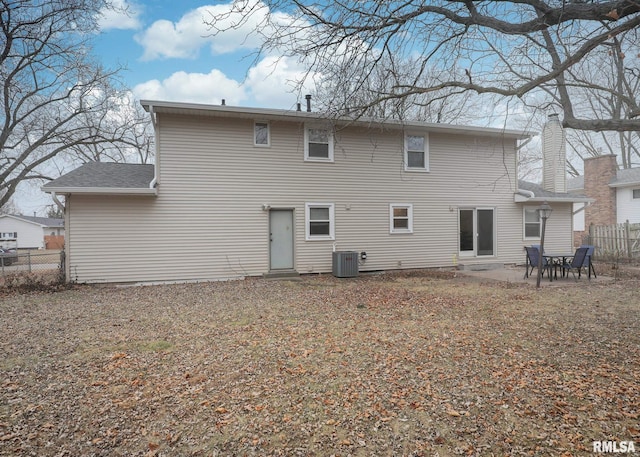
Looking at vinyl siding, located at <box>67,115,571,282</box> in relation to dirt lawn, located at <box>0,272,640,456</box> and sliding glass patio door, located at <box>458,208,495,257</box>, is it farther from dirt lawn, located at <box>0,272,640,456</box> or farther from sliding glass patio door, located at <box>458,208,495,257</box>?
dirt lawn, located at <box>0,272,640,456</box>

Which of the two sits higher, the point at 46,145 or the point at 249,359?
the point at 46,145

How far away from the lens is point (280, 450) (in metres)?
2.55

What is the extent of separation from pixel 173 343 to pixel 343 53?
5089 mm

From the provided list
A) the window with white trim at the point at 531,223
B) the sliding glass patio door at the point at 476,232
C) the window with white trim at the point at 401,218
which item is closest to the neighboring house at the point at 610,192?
the window with white trim at the point at 531,223

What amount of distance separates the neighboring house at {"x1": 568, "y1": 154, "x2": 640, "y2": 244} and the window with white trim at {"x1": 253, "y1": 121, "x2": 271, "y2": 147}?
61.8 ft

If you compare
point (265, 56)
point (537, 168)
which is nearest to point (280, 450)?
point (265, 56)

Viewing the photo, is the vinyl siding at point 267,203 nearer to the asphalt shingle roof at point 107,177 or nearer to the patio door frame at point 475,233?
the patio door frame at point 475,233

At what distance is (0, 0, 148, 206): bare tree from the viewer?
10389 millimetres

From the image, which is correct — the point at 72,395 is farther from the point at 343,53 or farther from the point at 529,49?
the point at 529,49

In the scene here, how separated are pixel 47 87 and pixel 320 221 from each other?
12.8m

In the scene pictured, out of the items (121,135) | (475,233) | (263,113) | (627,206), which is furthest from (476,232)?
(121,135)

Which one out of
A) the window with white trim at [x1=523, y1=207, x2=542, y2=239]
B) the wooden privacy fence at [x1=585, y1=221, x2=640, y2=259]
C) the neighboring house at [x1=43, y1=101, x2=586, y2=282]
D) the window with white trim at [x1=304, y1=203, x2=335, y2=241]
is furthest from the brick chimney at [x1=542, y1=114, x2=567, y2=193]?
the window with white trim at [x1=304, y1=203, x2=335, y2=241]

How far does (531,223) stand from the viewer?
531 inches

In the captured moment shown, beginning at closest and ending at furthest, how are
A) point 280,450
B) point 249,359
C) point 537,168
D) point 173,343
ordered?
point 280,450
point 249,359
point 173,343
point 537,168
